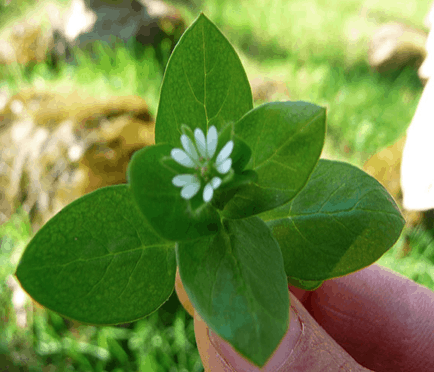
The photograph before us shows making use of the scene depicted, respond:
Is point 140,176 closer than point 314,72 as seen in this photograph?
Yes

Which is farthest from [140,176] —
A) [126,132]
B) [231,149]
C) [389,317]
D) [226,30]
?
[226,30]

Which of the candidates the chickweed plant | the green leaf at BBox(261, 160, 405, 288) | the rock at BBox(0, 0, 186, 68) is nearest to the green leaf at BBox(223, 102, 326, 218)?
the chickweed plant

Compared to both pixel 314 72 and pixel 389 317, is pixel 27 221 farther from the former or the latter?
pixel 314 72

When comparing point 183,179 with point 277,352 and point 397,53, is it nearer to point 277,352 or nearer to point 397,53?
point 277,352

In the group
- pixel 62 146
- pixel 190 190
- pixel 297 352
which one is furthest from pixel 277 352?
pixel 62 146

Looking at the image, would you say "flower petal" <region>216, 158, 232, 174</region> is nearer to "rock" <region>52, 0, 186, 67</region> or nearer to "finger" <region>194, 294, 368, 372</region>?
"finger" <region>194, 294, 368, 372</region>

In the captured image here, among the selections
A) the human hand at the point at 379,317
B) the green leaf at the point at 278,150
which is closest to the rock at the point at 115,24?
the human hand at the point at 379,317
